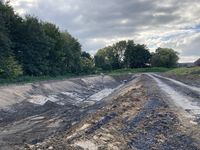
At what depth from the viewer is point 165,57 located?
511ft

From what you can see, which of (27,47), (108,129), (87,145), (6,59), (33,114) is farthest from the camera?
(27,47)

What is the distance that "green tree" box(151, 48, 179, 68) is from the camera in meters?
154

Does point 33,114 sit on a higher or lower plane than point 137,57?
lower

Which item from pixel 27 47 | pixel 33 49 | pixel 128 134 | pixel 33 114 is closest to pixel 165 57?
pixel 33 49

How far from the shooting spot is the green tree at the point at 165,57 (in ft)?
504

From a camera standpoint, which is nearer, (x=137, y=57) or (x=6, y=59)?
(x=6, y=59)

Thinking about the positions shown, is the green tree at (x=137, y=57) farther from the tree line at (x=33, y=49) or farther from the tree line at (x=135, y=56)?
the tree line at (x=33, y=49)

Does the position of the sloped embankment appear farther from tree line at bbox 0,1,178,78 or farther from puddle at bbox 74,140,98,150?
tree line at bbox 0,1,178,78

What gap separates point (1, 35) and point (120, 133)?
39.1 metres

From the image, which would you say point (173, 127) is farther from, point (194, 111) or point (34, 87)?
point (34, 87)

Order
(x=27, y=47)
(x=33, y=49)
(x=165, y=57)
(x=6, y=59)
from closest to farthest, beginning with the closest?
1. (x=6, y=59)
2. (x=27, y=47)
3. (x=33, y=49)
4. (x=165, y=57)

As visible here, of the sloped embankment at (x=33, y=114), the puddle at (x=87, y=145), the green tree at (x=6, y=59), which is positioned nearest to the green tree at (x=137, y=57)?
the green tree at (x=6, y=59)

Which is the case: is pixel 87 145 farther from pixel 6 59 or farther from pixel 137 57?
pixel 137 57

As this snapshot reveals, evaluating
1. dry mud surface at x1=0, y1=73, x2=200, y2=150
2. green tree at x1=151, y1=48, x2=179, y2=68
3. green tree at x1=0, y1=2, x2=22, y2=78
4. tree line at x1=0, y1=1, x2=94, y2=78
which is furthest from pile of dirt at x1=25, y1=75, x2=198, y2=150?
green tree at x1=151, y1=48, x2=179, y2=68
